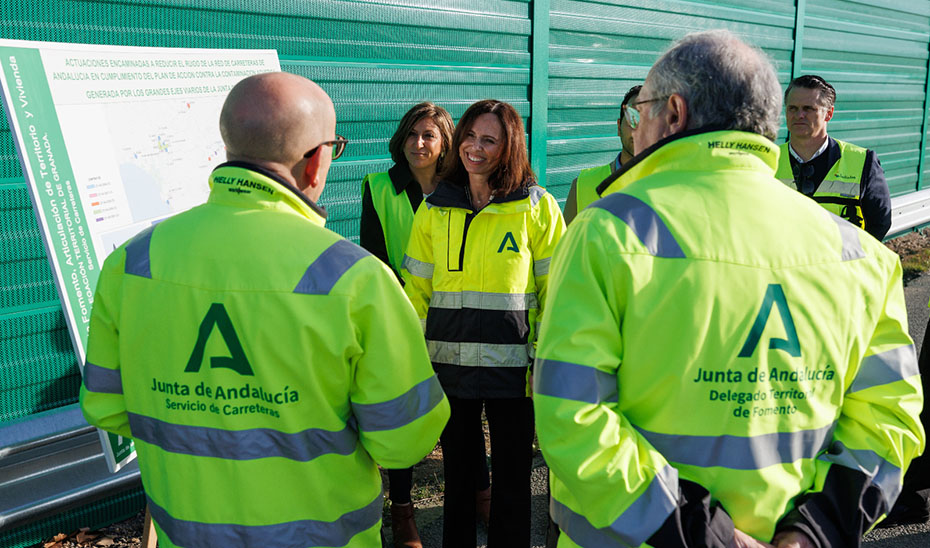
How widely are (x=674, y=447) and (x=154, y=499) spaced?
1222 mm

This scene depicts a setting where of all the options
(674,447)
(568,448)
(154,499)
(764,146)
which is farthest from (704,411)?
(154,499)

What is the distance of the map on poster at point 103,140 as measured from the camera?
2260 millimetres

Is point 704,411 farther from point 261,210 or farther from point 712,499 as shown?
point 261,210

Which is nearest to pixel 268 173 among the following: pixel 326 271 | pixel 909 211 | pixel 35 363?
pixel 326 271

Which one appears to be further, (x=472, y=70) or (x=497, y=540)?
(x=472, y=70)

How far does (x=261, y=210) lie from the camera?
5.62ft

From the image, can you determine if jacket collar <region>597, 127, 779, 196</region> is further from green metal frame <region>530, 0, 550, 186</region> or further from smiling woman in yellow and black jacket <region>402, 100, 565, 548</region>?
green metal frame <region>530, 0, 550, 186</region>

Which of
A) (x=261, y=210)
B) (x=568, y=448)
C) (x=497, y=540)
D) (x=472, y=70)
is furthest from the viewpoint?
(x=472, y=70)

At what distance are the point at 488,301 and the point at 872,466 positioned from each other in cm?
171

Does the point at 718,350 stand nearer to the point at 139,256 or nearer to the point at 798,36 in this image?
the point at 139,256

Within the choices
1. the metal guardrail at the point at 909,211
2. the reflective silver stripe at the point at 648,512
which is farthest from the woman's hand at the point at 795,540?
the metal guardrail at the point at 909,211

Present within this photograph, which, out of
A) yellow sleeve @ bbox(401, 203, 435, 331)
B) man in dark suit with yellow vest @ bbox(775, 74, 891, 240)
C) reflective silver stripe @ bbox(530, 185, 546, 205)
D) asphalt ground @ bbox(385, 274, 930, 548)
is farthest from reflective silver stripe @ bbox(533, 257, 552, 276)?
man in dark suit with yellow vest @ bbox(775, 74, 891, 240)

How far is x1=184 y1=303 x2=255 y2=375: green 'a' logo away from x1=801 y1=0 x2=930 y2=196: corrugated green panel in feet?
28.4

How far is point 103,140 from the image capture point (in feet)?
8.00
